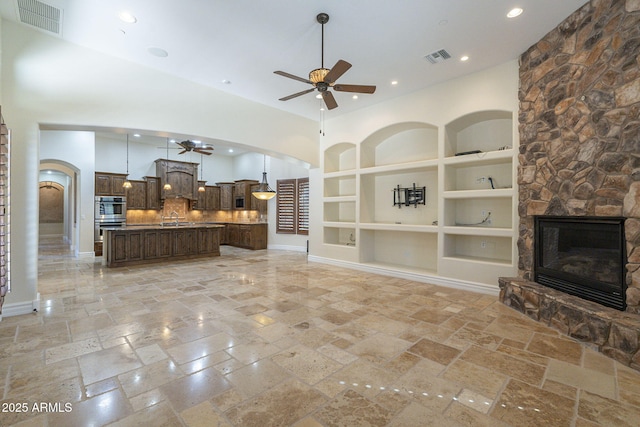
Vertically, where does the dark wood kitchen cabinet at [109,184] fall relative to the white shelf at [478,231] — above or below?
above

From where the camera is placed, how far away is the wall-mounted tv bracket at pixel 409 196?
625 centimetres

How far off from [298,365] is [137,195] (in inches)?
385

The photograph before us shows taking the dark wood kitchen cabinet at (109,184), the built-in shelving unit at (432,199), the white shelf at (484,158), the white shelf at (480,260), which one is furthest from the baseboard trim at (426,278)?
the dark wood kitchen cabinet at (109,184)

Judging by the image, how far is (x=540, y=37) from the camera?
13.2ft

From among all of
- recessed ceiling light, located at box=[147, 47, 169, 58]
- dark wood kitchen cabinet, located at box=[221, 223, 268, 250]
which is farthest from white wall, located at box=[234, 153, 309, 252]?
recessed ceiling light, located at box=[147, 47, 169, 58]

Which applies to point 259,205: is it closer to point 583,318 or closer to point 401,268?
point 401,268

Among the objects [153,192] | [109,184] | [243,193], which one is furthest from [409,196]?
[109,184]

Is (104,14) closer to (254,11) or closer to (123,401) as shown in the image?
(254,11)

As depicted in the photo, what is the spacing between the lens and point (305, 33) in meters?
3.92

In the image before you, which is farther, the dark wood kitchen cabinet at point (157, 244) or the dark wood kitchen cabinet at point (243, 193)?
the dark wood kitchen cabinet at point (243, 193)

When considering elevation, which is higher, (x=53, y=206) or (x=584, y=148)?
(x=584, y=148)

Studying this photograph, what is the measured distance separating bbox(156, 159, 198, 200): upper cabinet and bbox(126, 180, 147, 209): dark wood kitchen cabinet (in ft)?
1.86

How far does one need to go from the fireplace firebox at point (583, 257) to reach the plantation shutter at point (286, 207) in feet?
23.8

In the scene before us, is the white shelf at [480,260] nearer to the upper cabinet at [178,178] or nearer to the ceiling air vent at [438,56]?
the ceiling air vent at [438,56]
